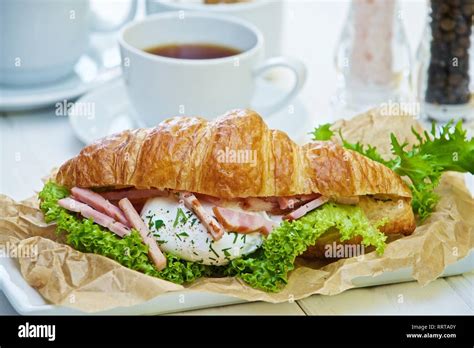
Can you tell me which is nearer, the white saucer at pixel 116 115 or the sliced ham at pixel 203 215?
the sliced ham at pixel 203 215

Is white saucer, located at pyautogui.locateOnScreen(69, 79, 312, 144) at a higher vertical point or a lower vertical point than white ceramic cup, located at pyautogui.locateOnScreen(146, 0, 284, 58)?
lower

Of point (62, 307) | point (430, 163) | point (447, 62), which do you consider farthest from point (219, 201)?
point (447, 62)

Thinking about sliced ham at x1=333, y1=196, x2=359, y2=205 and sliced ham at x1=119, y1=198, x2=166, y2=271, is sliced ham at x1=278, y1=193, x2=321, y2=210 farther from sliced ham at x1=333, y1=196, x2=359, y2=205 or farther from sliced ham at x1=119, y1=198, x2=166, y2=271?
sliced ham at x1=119, y1=198, x2=166, y2=271

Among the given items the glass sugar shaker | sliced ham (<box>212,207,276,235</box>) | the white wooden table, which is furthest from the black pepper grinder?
sliced ham (<box>212,207,276,235</box>)

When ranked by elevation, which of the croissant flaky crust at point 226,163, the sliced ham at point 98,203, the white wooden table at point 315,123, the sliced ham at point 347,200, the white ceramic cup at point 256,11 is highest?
the white ceramic cup at point 256,11

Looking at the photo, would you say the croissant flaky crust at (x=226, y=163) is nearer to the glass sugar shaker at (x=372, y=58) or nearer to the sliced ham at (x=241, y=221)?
the sliced ham at (x=241, y=221)

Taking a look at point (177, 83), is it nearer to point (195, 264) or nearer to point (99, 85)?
point (99, 85)

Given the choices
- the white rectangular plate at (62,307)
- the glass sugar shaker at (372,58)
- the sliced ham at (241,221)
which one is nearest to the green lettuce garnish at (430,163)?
the white rectangular plate at (62,307)
